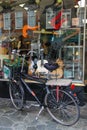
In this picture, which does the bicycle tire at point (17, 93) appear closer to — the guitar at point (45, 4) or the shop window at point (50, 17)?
the shop window at point (50, 17)

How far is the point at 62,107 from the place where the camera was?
18.1 ft

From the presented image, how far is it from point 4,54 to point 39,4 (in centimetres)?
148

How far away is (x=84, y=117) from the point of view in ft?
19.4

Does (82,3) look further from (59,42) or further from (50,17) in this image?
(59,42)

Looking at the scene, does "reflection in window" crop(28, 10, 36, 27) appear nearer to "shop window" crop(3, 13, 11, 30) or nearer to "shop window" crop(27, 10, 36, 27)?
"shop window" crop(27, 10, 36, 27)

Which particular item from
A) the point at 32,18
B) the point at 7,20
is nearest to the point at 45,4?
the point at 32,18

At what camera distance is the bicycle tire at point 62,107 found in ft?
17.7

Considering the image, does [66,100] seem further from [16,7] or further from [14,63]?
[16,7]

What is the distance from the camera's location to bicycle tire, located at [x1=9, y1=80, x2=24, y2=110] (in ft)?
20.2

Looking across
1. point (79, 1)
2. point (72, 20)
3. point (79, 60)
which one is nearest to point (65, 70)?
point (79, 60)

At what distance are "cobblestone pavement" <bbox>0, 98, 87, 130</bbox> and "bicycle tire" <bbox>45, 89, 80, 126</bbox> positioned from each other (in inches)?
4.9

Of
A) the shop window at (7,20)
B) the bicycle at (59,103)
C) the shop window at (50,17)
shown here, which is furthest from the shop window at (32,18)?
the bicycle at (59,103)

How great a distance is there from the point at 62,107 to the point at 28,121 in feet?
2.42

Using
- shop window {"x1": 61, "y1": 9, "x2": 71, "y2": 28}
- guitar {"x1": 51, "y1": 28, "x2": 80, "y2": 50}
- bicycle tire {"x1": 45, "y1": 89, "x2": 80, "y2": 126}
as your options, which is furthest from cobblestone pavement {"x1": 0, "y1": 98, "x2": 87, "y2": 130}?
shop window {"x1": 61, "y1": 9, "x2": 71, "y2": 28}
